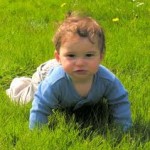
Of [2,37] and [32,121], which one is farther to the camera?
[2,37]

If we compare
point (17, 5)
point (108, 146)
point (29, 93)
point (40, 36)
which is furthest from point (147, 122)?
point (17, 5)

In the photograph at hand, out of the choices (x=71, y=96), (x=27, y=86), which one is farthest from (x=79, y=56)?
(x=27, y=86)

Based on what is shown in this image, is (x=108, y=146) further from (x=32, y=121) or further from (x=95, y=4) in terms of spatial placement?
(x=95, y=4)

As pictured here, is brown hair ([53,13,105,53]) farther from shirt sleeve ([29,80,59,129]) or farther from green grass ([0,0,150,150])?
green grass ([0,0,150,150])

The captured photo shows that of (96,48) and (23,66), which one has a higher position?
(96,48)

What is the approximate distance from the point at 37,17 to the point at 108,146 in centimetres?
374

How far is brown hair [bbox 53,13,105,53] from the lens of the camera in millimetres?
3160

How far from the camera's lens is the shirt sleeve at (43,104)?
340cm

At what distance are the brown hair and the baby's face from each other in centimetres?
3

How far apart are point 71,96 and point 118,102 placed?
1.13 feet

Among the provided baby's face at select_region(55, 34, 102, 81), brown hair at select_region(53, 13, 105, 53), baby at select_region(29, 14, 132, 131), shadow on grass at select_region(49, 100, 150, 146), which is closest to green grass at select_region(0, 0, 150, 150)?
shadow on grass at select_region(49, 100, 150, 146)

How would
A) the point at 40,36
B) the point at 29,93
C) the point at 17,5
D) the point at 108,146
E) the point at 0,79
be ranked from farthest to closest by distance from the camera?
1. the point at 17,5
2. the point at 40,36
3. the point at 0,79
4. the point at 29,93
5. the point at 108,146

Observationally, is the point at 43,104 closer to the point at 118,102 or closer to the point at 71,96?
the point at 71,96

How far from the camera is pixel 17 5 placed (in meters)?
7.23
